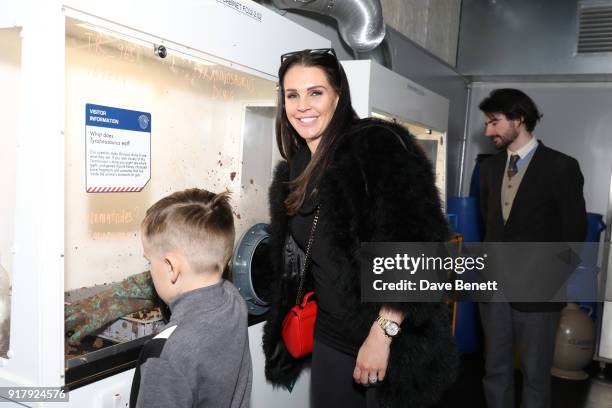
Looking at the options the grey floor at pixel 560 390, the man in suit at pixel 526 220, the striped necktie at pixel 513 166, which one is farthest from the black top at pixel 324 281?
the grey floor at pixel 560 390

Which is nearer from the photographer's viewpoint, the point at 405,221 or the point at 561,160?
the point at 405,221

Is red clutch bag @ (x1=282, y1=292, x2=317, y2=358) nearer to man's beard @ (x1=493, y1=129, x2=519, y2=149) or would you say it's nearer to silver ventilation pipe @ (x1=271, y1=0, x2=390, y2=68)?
silver ventilation pipe @ (x1=271, y1=0, x2=390, y2=68)

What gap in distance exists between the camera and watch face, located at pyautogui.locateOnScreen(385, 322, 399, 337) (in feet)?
4.62

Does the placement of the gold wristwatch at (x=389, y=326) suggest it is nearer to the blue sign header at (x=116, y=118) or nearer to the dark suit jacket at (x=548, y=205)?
the blue sign header at (x=116, y=118)

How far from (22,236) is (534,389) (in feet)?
8.23

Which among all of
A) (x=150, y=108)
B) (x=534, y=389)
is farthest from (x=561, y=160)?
(x=150, y=108)

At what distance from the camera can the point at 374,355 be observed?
1.42 metres

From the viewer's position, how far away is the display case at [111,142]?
3.59 feet

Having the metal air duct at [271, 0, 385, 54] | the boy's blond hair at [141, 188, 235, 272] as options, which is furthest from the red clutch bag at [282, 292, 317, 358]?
the metal air duct at [271, 0, 385, 54]

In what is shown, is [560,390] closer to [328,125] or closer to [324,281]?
[324,281]

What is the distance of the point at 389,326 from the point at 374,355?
0.30ft

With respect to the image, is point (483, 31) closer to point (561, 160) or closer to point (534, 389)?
point (561, 160)

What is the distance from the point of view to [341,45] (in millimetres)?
2961

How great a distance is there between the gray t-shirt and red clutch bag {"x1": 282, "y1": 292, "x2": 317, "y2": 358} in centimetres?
49
